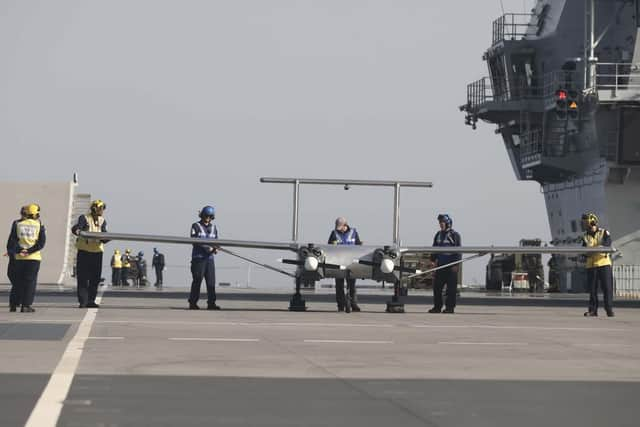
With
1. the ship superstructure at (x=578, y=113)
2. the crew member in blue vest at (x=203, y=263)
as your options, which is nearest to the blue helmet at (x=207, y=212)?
the crew member in blue vest at (x=203, y=263)

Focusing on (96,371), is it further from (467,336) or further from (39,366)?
(467,336)

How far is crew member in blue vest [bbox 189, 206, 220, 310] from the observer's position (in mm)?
25531

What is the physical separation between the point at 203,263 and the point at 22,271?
4448mm

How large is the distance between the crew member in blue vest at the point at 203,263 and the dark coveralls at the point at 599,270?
739cm

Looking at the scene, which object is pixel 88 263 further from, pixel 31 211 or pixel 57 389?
pixel 57 389

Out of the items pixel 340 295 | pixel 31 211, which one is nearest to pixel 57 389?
pixel 31 211

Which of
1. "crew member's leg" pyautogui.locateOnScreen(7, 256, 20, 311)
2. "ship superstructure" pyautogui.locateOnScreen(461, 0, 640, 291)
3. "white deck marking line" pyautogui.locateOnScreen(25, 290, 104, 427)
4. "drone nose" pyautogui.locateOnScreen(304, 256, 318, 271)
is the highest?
"ship superstructure" pyautogui.locateOnScreen(461, 0, 640, 291)

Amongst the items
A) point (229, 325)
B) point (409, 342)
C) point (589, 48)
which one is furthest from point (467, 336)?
point (589, 48)

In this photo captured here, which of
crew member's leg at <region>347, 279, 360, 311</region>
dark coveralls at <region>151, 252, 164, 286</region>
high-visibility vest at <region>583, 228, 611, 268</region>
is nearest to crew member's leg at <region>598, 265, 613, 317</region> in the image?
high-visibility vest at <region>583, 228, 611, 268</region>

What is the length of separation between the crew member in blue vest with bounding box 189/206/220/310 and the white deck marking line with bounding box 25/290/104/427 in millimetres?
10461

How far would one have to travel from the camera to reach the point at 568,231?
200 ft

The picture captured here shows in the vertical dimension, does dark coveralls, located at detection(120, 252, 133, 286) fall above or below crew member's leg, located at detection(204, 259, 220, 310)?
above

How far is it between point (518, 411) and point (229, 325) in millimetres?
10417

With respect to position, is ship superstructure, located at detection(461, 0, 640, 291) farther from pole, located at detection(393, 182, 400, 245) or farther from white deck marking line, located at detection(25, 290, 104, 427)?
white deck marking line, located at detection(25, 290, 104, 427)
